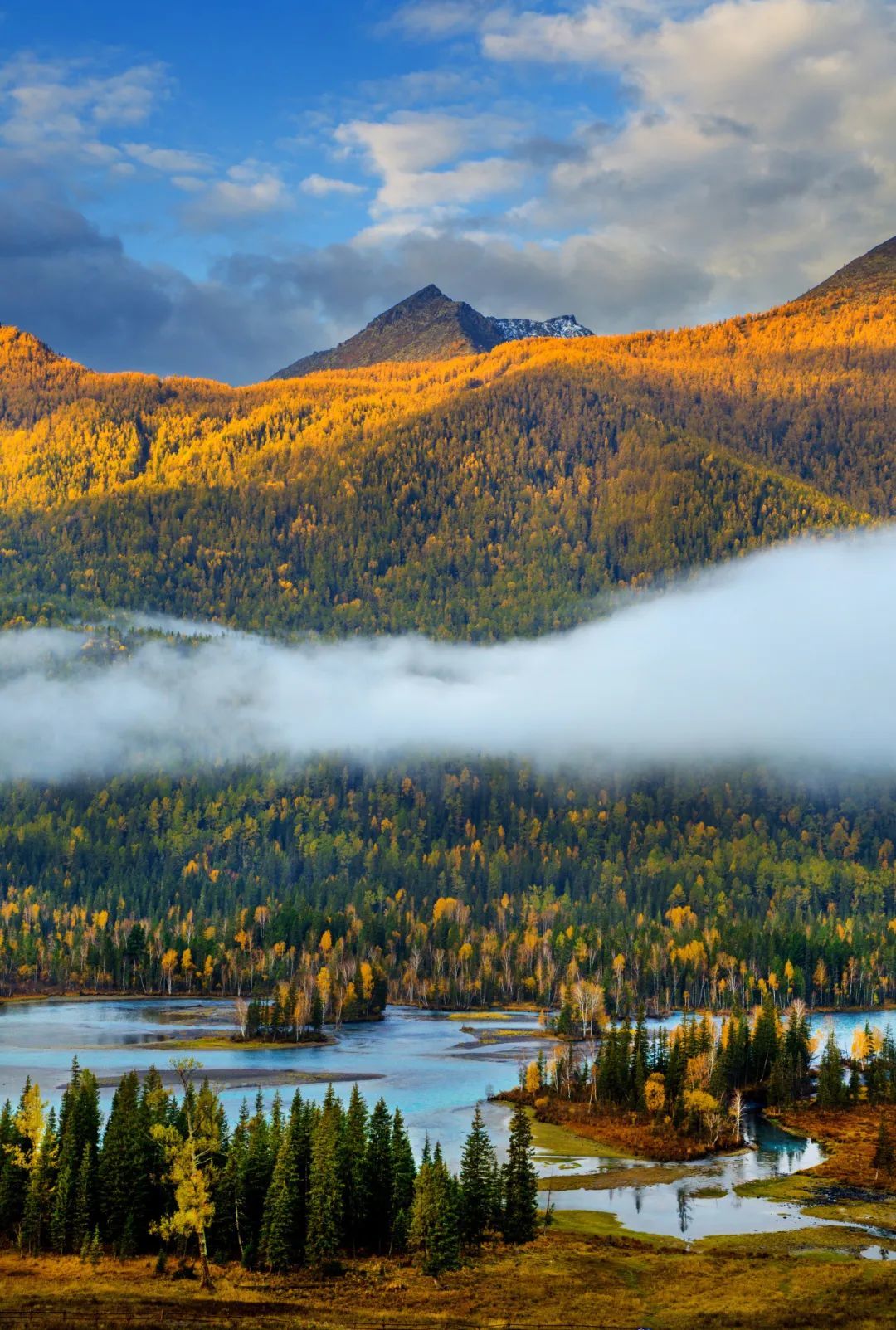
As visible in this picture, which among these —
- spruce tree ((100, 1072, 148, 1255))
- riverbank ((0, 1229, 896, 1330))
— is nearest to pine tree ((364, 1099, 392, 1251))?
riverbank ((0, 1229, 896, 1330))

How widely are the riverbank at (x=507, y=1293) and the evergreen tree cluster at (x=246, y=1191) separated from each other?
268cm

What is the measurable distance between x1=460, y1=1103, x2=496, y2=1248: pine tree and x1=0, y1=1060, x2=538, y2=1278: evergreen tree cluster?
13 cm

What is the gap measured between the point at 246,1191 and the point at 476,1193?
19338 millimetres

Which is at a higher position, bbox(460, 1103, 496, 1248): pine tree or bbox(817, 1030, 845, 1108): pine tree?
bbox(460, 1103, 496, 1248): pine tree

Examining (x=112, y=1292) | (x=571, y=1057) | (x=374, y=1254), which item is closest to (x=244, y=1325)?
(x=112, y=1292)

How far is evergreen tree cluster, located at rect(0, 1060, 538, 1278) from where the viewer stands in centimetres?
11300

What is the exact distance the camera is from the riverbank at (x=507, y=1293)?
100000 millimetres

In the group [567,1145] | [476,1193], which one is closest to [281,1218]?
[476,1193]

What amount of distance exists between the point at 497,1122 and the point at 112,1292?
73902 mm

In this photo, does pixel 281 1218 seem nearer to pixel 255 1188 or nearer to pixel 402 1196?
pixel 255 1188

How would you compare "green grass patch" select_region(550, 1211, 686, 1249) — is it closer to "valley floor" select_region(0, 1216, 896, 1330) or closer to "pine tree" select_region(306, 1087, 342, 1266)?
"valley floor" select_region(0, 1216, 896, 1330)

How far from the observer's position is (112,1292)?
104 m

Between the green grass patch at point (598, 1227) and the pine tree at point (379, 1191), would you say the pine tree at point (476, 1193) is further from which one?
the green grass patch at point (598, 1227)

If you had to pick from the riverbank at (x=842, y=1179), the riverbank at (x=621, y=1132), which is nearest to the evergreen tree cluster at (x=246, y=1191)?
the riverbank at (x=842, y=1179)
